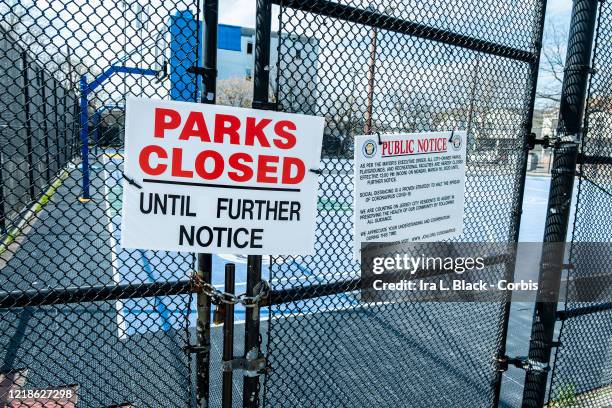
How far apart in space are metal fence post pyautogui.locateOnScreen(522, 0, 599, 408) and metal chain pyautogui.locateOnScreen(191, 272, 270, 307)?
1998mm

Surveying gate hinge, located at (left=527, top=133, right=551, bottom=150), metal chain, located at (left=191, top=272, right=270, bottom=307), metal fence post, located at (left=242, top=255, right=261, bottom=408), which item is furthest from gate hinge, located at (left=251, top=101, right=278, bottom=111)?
gate hinge, located at (left=527, top=133, right=551, bottom=150)

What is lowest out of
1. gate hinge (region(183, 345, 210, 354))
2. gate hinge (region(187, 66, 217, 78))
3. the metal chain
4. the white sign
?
gate hinge (region(183, 345, 210, 354))

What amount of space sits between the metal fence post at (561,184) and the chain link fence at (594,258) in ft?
0.42

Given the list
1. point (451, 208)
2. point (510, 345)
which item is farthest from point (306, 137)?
point (510, 345)

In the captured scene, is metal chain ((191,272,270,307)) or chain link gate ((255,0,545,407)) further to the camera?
chain link gate ((255,0,545,407))

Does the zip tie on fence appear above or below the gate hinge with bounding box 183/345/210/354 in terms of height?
above

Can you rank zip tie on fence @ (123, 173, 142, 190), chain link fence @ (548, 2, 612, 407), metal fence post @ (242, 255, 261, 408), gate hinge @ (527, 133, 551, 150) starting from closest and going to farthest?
zip tie on fence @ (123, 173, 142, 190)
metal fence post @ (242, 255, 261, 408)
gate hinge @ (527, 133, 551, 150)
chain link fence @ (548, 2, 612, 407)

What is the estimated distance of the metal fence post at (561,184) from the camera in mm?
2650

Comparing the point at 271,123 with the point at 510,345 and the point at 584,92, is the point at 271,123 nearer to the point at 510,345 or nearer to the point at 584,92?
the point at 584,92

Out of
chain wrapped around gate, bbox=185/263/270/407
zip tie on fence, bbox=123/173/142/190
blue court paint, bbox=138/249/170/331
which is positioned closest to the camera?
zip tie on fence, bbox=123/173/142/190

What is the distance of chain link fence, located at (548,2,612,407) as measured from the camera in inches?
117

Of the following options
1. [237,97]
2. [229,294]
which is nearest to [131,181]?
[229,294]

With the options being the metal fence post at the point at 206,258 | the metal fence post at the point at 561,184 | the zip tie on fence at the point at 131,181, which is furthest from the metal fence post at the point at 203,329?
the metal fence post at the point at 561,184

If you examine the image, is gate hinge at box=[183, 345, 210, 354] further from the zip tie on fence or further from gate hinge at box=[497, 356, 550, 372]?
gate hinge at box=[497, 356, 550, 372]
